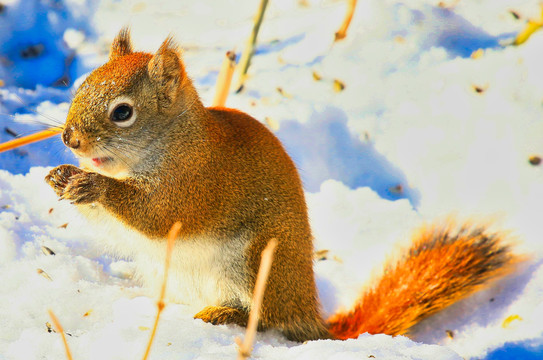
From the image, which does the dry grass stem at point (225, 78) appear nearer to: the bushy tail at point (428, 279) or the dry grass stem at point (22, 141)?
the dry grass stem at point (22, 141)

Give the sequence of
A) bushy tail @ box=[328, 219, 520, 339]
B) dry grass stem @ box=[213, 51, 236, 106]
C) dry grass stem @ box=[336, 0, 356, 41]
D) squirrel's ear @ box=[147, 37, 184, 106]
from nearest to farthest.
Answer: squirrel's ear @ box=[147, 37, 184, 106], bushy tail @ box=[328, 219, 520, 339], dry grass stem @ box=[213, 51, 236, 106], dry grass stem @ box=[336, 0, 356, 41]

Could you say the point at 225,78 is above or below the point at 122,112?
below

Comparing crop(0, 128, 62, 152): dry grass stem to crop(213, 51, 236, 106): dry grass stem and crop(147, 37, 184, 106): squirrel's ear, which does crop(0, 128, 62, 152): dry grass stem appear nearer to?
crop(147, 37, 184, 106): squirrel's ear

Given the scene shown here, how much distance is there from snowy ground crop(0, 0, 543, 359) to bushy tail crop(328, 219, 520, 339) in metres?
0.14

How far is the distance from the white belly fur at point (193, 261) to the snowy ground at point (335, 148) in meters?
0.11

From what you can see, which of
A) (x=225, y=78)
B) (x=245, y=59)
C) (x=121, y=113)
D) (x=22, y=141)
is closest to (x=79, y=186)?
(x=121, y=113)

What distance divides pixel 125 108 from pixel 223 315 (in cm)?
70

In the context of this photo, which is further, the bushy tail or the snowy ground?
the bushy tail

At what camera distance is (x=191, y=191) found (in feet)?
6.10

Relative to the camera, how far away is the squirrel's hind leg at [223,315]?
6.20ft

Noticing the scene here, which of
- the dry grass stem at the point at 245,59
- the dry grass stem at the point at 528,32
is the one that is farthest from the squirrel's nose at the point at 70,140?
the dry grass stem at the point at 528,32

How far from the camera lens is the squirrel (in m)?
1.77

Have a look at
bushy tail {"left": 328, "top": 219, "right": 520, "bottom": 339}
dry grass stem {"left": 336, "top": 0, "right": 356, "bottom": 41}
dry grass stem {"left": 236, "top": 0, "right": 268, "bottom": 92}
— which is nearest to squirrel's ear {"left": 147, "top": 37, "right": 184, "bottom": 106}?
bushy tail {"left": 328, "top": 219, "right": 520, "bottom": 339}

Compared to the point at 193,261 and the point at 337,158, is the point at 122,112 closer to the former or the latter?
Result: the point at 193,261
